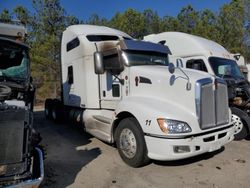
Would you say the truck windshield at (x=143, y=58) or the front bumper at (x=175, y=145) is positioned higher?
the truck windshield at (x=143, y=58)

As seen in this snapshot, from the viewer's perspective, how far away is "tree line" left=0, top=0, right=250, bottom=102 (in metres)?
18.7

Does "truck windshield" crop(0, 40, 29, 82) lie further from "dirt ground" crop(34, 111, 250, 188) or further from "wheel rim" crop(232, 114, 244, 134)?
"wheel rim" crop(232, 114, 244, 134)

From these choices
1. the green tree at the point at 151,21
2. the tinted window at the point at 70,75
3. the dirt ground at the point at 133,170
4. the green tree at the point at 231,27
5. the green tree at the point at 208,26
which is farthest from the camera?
the green tree at the point at 151,21

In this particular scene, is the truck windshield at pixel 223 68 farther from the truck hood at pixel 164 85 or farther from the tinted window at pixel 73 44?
the tinted window at pixel 73 44

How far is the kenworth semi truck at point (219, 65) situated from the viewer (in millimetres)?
8172

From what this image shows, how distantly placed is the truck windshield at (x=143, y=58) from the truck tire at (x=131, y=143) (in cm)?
138

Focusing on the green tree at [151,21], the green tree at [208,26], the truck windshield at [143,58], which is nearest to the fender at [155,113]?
the truck windshield at [143,58]

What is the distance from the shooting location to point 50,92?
66.2 feet

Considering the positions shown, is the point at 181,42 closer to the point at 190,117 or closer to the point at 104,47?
the point at 104,47

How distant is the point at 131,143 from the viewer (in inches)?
235

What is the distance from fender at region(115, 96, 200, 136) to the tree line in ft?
33.9

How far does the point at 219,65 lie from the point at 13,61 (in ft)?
20.2

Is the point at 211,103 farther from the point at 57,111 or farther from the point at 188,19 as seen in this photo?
the point at 188,19

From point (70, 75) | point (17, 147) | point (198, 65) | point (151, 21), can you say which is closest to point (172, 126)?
point (17, 147)
